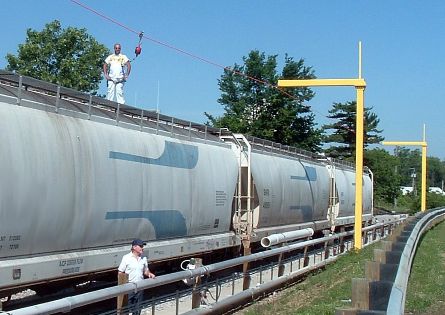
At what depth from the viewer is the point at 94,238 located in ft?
34.0

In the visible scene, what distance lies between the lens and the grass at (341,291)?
10.9 m

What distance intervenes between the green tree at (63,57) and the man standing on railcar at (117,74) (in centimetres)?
3034

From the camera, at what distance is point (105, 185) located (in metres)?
10.6

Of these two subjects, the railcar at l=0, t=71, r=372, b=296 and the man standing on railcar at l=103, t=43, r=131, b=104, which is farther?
the man standing on railcar at l=103, t=43, r=131, b=104

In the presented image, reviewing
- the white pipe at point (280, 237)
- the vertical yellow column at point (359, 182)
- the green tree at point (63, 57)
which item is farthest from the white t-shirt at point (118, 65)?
the green tree at point (63, 57)

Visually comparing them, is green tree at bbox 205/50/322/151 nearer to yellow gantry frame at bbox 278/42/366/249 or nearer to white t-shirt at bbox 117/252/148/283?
yellow gantry frame at bbox 278/42/366/249

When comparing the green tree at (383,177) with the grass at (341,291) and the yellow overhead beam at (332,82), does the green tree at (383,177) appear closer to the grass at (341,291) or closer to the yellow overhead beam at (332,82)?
the yellow overhead beam at (332,82)

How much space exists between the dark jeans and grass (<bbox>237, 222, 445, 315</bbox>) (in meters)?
2.36

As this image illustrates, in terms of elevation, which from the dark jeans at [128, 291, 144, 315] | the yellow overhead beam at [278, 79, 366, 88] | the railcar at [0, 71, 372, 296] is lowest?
the dark jeans at [128, 291, 144, 315]

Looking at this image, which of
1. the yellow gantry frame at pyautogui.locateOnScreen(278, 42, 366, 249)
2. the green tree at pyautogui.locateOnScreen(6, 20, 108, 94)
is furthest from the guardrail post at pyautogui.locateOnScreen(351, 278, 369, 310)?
the green tree at pyautogui.locateOnScreen(6, 20, 108, 94)

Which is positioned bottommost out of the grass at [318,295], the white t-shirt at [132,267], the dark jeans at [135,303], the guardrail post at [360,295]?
the grass at [318,295]

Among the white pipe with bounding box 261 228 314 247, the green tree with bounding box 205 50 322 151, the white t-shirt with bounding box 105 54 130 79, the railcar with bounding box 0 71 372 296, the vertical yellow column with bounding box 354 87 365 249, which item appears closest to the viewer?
the railcar with bounding box 0 71 372 296

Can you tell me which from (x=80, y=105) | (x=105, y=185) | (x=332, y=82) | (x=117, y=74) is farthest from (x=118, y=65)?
(x=332, y=82)

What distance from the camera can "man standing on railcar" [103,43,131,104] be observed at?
1448 centimetres
